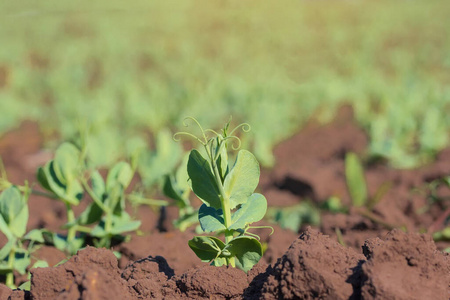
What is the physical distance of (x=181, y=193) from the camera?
2.04 m

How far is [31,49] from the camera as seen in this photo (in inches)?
449

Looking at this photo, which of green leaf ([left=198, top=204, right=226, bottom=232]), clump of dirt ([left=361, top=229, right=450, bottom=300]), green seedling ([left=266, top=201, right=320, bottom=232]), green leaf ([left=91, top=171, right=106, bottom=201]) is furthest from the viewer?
green seedling ([left=266, top=201, right=320, bottom=232])

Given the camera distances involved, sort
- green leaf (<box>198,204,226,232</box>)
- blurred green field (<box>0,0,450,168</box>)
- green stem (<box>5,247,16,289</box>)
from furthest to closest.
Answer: blurred green field (<box>0,0,450,168</box>) → green stem (<box>5,247,16,289</box>) → green leaf (<box>198,204,226,232</box>)

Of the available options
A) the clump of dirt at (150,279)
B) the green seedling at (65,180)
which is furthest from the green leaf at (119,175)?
the clump of dirt at (150,279)

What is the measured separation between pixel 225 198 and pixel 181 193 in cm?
70

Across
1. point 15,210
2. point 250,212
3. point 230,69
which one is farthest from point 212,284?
point 230,69

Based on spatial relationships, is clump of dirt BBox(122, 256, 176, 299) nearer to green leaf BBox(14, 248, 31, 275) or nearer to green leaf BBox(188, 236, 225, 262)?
green leaf BBox(188, 236, 225, 262)

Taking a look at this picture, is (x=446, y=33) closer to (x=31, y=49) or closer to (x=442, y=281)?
(x=31, y=49)

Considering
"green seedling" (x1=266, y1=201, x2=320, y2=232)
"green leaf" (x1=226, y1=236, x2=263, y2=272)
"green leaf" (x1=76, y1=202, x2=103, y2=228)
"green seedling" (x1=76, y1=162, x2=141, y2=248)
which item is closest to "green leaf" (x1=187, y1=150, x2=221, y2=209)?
"green leaf" (x1=226, y1=236, x2=263, y2=272)

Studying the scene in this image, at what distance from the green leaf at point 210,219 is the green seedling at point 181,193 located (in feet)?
1.68

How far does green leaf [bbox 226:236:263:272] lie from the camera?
53.8 inches

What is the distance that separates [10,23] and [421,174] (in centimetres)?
1261

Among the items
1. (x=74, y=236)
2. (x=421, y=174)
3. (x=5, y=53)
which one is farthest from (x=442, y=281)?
(x=5, y=53)

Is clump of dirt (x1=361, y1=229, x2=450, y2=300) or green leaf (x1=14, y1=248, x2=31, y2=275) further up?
clump of dirt (x1=361, y1=229, x2=450, y2=300)
